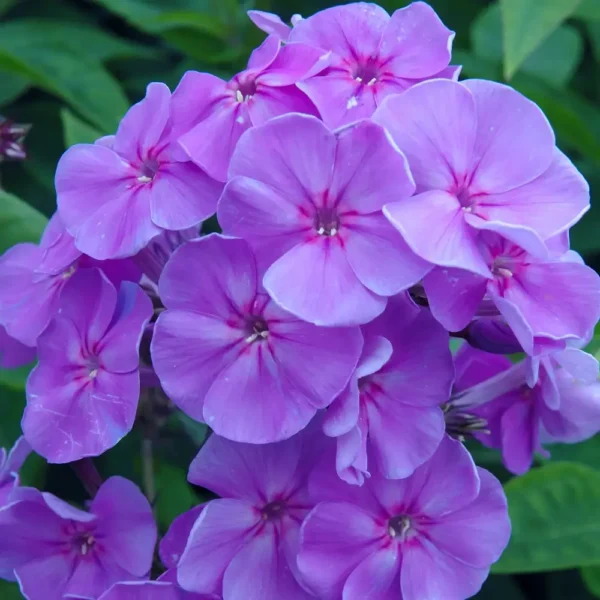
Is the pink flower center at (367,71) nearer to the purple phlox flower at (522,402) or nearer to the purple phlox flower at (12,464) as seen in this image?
the purple phlox flower at (522,402)

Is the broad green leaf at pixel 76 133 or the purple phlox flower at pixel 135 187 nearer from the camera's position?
the purple phlox flower at pixel 135 187

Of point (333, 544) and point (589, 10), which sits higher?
point (589, 10)

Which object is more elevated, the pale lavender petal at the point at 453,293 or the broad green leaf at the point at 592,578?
the pale lavender petal at the point at 453,293

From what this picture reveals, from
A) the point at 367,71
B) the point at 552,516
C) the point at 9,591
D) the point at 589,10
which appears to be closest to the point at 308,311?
the point at 367,71

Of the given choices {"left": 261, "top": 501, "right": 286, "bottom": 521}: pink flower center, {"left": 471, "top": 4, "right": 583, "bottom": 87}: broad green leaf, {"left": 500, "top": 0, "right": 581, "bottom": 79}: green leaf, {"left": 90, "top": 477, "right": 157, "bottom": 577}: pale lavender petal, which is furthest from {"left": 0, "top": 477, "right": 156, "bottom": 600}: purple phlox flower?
{"left": 471, "top": 4, "right": 583, "bottom": 87}: broad green leaf

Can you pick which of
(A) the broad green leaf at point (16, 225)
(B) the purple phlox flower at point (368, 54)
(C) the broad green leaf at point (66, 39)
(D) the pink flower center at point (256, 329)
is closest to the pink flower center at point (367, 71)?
(B) the purple phlox flower at point (368, 54)

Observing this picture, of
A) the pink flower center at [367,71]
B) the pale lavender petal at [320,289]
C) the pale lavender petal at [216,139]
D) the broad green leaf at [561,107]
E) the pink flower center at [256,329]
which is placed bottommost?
the broad green leaf at [561,107]

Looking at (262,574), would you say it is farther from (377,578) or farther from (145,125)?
(145,125)
